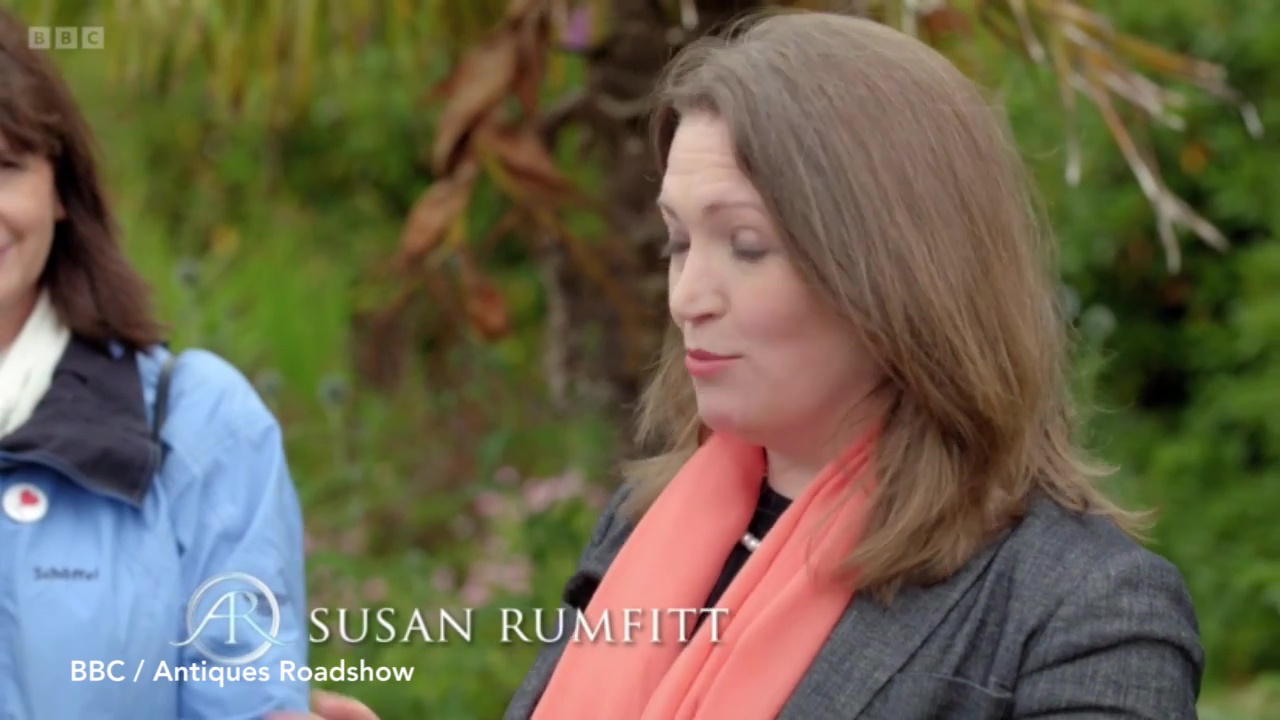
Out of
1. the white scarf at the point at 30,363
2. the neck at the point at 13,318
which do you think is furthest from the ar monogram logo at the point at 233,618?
the neck at the point at 13,318

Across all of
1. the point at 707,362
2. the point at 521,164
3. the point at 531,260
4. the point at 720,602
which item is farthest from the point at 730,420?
the point at 531,260

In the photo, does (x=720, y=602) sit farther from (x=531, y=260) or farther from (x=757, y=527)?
(x=531, y=260)

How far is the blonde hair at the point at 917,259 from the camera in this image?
158 cm

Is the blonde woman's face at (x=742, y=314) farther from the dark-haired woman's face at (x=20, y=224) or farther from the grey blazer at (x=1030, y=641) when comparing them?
the dark-haired woman's face at (x=20, y=224)

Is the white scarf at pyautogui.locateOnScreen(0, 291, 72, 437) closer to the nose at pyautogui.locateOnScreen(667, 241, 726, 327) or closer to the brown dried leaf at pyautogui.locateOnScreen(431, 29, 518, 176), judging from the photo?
the nose at pyautogui.locateOnScreen(667, 241, 726, 327)

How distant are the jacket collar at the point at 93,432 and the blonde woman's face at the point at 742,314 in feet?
2.36

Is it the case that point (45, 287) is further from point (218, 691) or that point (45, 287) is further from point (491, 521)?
point (491, 521)

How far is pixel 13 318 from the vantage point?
2.16m

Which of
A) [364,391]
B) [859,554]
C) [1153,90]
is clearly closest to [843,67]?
[859,554]

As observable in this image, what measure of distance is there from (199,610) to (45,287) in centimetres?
49

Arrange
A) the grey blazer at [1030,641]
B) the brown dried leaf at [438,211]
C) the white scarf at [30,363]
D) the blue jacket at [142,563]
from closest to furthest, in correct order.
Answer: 1. the grey blazer at [1030,641]
2. the blue jacket at [142,563]
3. the white scarf at [30,363]
4. the brown dried leaf at [438,211]

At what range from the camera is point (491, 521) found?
154 inches

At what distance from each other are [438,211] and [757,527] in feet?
5.83

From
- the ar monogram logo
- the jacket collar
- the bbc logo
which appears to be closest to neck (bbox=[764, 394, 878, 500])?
the ar monogram logo
